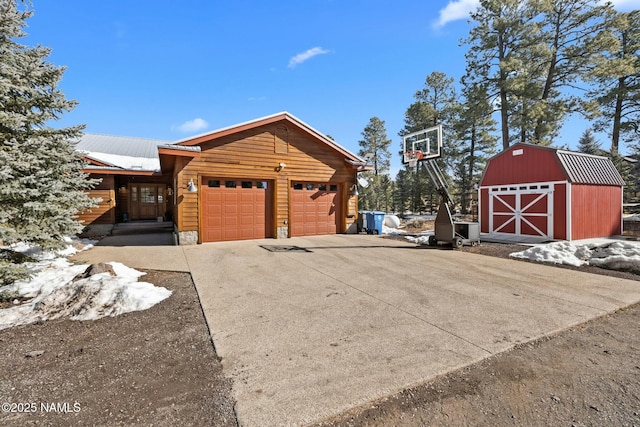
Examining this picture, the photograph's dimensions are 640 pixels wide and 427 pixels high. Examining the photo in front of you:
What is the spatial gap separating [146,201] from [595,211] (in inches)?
829

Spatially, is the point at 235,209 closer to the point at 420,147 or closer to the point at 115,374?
the point at 420,147

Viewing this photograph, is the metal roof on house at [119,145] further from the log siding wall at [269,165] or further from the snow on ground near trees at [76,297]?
the snow on ground near trees at [76,297]

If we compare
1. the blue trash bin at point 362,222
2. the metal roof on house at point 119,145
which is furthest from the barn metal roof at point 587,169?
the metal roof on house at point 119,145

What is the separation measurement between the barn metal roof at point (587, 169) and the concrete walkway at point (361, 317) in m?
5.67

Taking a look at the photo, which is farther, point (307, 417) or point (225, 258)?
point (225, 258)

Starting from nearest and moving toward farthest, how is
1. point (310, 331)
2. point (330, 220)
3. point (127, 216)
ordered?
1. point (310, 331)
2. point (330, 220)
3. point (127, 216)

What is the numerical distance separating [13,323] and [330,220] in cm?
946

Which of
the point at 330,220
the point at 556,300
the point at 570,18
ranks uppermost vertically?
the point at 570,18

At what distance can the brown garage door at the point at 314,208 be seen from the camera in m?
11.0

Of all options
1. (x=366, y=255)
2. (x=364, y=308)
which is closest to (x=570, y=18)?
(x=366, y=255)

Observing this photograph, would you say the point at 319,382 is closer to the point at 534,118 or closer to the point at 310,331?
the point at 310,331

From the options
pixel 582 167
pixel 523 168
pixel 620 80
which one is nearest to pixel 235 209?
pixel 523 168

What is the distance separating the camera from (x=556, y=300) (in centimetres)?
402

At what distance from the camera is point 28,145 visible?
415 centimetres
